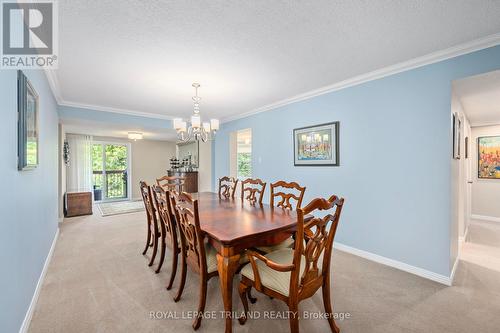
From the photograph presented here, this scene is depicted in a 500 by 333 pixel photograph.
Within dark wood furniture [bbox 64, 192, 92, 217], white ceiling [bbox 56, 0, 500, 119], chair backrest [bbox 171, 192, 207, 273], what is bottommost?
dark wood furniture [bbox 64, 192, 92, 217]

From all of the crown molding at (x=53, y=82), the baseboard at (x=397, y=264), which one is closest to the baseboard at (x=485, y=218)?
the baseboard at (x=397, y=264)

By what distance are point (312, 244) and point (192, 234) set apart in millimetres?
916

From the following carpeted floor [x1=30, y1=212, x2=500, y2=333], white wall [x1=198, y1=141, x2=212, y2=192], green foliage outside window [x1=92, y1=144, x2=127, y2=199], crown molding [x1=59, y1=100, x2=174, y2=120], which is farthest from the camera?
green foliage outside window [x1=92, y1=144, x2=127, y2=199]

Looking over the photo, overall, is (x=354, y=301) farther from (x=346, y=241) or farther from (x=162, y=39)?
(x=162, y=39)

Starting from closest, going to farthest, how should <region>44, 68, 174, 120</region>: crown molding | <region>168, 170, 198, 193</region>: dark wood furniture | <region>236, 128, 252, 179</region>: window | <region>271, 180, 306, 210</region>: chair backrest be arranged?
<region>271, 180, 306, 210</region>: chair backrest → <region>44, 68, 174, 120</region>: crown molding → <region>168, 170, 198, 193</region>: dark wood furniture → <region>236, 128, 252, 179</region>: window

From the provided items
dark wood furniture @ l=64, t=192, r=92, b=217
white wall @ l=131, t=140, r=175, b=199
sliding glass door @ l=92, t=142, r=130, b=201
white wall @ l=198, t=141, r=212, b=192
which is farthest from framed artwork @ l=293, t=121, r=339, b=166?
sliding glass door @ l=92, t=142, r=130, b=201

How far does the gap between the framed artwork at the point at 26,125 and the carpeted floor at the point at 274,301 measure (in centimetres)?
127

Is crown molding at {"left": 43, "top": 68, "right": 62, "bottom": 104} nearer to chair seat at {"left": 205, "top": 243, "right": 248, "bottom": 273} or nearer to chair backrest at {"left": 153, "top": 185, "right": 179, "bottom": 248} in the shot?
chair backrest at {"left": 153, "top": 185, "right": 179, "bottom": 248}

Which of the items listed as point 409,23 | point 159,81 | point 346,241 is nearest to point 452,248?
point 346,241

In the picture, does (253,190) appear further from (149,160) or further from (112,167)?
(112,167)

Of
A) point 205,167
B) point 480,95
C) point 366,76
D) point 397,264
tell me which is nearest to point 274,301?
point 397,264

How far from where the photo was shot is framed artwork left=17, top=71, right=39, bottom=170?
1548 millimetres

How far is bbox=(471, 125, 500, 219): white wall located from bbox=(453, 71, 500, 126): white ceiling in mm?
588

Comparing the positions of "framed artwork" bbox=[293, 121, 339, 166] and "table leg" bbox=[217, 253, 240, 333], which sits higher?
"framed artwork" bbox=[293, 121, 339, 166]
